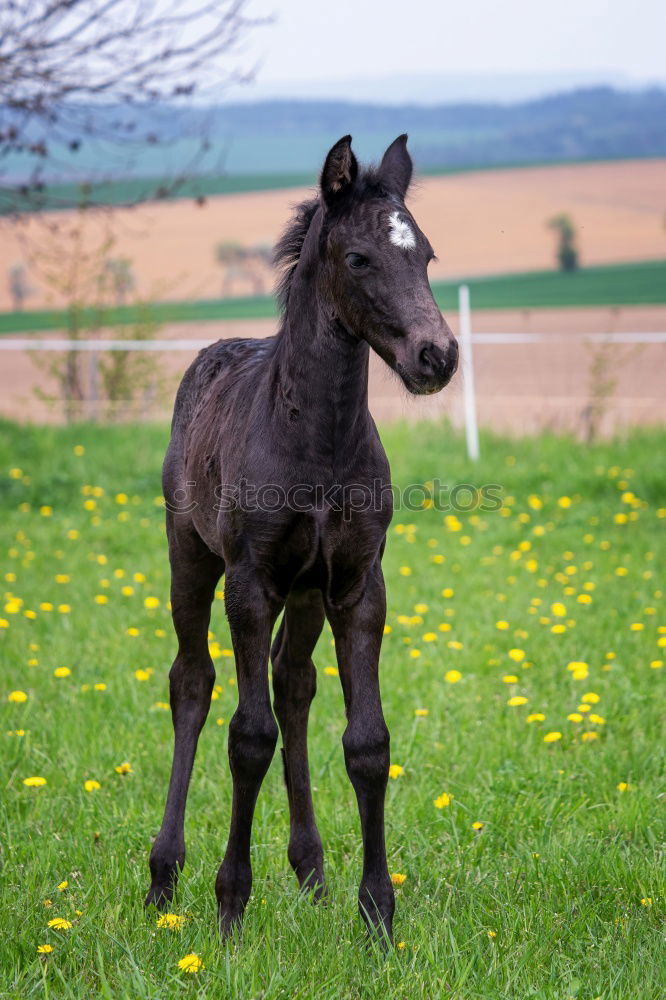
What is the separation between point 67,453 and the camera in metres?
10.5

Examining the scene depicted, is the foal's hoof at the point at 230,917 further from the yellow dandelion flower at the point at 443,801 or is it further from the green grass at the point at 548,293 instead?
the green grass at the point at 548,293

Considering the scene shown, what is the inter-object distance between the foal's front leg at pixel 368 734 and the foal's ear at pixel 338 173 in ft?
3.50

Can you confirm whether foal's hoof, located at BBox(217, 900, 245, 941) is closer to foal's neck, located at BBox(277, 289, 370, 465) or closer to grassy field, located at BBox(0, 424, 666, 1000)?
grassy field, located at BBox(0, 424, 666, 1000)

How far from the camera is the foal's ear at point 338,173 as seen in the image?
2750mm

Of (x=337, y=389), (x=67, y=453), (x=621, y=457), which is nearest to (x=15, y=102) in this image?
(x=67, y=453)

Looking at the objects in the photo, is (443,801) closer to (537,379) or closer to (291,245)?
(291,245)

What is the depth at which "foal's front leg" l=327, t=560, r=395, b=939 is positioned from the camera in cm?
297

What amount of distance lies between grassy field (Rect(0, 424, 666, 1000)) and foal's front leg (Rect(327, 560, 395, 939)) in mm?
125

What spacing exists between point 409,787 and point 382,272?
6.94 ft

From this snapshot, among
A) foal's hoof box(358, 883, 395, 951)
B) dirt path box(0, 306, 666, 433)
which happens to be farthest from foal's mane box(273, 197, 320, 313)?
dirt path box(0, 306, 666, 433)

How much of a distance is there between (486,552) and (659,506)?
6.61 ft

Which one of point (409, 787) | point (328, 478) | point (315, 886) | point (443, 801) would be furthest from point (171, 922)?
point (328, 478)

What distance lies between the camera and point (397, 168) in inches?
117

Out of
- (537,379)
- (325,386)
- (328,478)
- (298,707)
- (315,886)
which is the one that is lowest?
(315,886)
